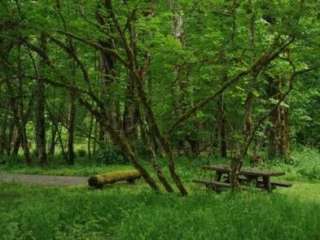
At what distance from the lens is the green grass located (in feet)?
27.0

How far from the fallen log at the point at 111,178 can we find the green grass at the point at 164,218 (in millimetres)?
3887

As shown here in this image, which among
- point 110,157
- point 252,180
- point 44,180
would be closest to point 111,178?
point 44,180

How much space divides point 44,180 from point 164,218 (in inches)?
409

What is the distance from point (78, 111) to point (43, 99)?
7525 mm

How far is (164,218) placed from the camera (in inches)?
354

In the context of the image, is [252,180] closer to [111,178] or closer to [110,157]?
[111,178]

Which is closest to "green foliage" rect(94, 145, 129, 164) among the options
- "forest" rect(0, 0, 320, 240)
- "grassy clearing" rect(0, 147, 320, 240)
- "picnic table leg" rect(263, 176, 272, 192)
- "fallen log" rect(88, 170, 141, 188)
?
"forest" rect(0, 0, 320, 240)

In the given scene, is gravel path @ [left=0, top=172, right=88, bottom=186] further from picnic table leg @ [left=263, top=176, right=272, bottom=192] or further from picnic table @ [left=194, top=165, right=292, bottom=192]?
picnic table leg @ [left=263, top=176, right=272, bottom=192]

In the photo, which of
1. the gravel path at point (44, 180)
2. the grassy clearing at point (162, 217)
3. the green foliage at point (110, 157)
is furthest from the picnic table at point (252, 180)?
the green foliage at point (110, 157)

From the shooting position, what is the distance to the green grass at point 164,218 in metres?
8.24

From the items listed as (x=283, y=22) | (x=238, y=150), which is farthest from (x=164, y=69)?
(x=283, y=22)

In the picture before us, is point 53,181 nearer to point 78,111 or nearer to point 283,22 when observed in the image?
point 283,22

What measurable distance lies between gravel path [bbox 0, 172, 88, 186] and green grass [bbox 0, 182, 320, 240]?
5549 mm

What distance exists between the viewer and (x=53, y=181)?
59.8ft
